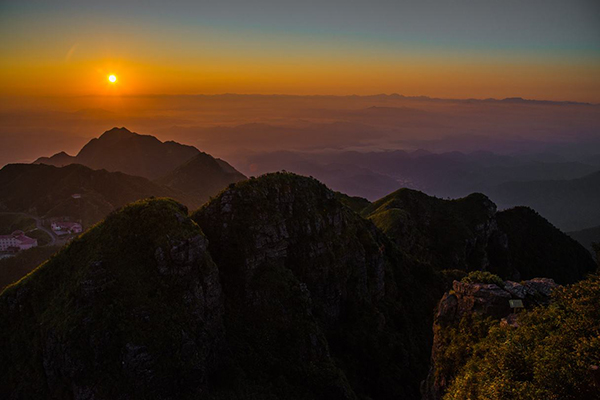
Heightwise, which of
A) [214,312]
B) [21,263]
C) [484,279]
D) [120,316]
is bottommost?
[21,263]

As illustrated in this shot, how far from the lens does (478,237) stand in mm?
96562

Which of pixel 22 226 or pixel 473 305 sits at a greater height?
pixel 473 305

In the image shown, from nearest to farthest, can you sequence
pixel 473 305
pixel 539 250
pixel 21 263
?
pixel 473 305 → pixel 21 263 → pixel 539 250

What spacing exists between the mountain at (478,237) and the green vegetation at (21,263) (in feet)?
306

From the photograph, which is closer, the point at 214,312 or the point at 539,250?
the point at 214,312

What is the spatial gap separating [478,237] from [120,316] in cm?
9019

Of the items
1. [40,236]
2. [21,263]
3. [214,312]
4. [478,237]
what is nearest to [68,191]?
[40,236]

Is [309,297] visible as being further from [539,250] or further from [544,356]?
[539,250]

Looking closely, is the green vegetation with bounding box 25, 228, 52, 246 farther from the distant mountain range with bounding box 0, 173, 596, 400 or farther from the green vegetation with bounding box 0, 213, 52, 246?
the distant mountain range with bounding box 0, 173, 596, 400

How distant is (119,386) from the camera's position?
29.9m

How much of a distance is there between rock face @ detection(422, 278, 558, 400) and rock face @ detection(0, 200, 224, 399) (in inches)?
808

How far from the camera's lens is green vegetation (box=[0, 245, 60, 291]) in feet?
316

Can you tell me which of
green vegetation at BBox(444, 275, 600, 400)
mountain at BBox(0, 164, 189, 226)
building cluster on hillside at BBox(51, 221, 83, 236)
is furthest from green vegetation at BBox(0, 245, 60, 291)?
green vegetation at BBox(444, 275, 600, 400)

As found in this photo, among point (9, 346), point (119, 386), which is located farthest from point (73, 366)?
point (9, 346)
